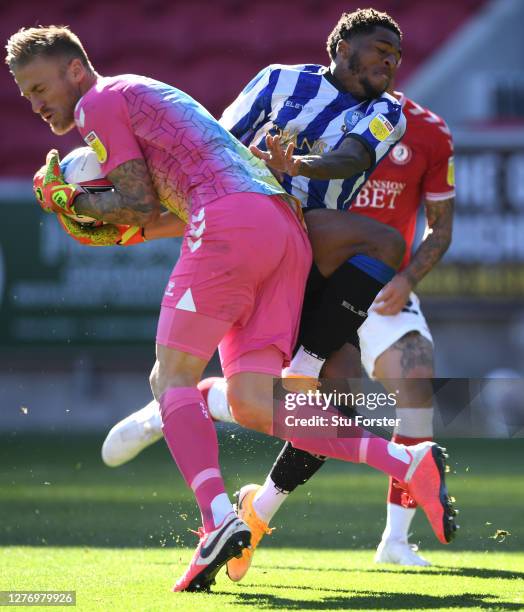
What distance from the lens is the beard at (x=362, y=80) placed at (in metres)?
4.45

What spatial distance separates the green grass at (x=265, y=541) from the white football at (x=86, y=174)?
3.19 feet

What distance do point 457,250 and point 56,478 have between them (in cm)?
441

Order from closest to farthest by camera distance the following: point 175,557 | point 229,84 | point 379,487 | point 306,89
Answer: point 306,89 < point 175,557 < point 379,487 < point 229,84

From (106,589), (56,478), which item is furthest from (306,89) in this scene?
(56,478)

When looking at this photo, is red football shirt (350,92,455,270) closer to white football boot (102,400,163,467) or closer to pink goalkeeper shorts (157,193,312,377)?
white football boot (102,400,163,467)

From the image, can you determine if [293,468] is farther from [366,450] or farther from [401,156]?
[401,156]

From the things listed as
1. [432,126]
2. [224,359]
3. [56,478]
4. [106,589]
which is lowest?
[56,478]

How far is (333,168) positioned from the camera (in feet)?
13.1

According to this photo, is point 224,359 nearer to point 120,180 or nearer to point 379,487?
point 120,180

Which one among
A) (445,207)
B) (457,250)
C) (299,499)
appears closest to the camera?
(445,207)

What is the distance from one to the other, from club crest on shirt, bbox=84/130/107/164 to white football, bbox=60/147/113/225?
0.12 m

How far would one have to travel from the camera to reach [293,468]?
4594 millimetres

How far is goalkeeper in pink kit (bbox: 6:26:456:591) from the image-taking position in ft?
12.8

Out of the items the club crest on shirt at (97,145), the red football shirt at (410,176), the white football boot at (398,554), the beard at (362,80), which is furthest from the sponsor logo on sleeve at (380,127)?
the white football boot at (398,554)
